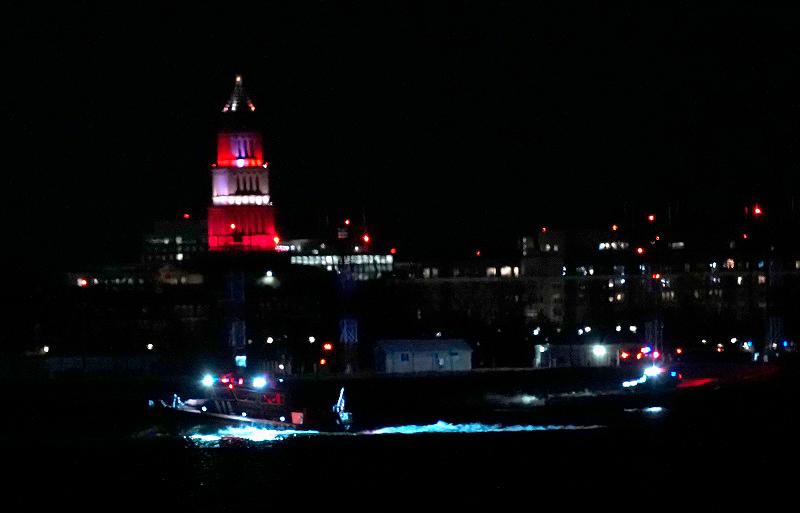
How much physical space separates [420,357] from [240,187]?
3722cm

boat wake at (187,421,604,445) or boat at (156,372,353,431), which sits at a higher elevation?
boat at (156,372,353,431)

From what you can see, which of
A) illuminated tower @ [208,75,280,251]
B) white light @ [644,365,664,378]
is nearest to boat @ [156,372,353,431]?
white light @ [644,365,664,378]

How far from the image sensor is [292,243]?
130125mm

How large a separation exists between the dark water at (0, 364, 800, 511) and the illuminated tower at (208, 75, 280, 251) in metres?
47.8

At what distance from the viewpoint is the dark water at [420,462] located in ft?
154

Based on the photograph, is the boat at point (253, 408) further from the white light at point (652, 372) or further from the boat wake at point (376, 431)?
the white light at point (652, 372)

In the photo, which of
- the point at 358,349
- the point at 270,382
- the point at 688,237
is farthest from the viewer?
the point at 688,237

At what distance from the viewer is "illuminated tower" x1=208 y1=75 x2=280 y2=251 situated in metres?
110

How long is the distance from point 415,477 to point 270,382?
32.9 ft

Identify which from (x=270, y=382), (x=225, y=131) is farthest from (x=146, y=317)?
(x=270, y=382)

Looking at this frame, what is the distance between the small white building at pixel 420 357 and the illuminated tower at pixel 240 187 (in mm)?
34641

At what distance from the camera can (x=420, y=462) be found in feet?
169

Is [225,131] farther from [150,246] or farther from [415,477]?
[415,477]

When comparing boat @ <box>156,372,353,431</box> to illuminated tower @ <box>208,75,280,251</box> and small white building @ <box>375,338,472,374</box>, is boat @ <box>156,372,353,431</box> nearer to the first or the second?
small white building @ <box>375,338,472,374</box>
